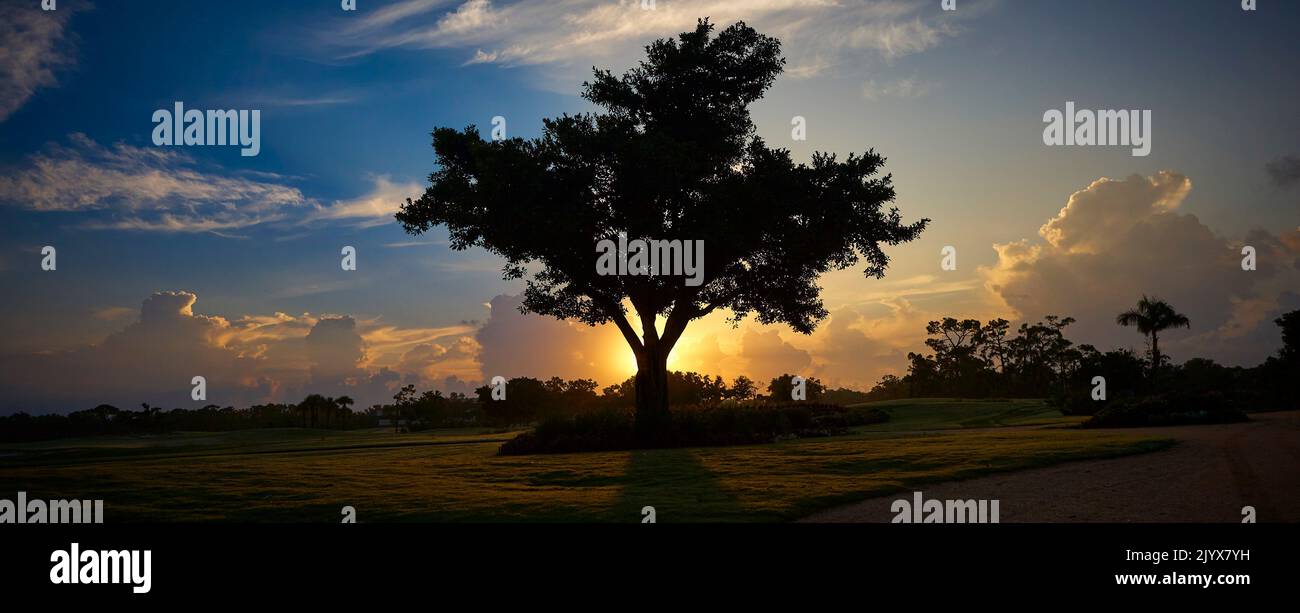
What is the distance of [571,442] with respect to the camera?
29328mm

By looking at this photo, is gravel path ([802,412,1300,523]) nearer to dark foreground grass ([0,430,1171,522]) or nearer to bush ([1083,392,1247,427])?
dark foreground grass ([0,430,1171,522])

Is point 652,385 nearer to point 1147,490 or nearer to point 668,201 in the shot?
point 668,201

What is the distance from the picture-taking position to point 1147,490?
→ 509 inches

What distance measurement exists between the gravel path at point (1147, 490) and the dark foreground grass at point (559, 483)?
3.03ft

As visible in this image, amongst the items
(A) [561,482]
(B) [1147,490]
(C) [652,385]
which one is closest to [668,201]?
(C) [652,385]

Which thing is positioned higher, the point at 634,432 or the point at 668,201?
the point at 668,201

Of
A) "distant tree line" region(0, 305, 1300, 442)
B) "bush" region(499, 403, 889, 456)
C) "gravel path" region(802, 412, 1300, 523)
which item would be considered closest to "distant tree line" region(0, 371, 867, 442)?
"distant tree line" region(0, 305, 1300, 442)

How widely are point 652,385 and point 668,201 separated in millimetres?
7882

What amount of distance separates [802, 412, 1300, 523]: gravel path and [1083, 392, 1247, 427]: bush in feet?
42.7

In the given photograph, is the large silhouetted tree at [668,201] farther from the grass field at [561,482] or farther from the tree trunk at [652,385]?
the grass field at [561,482]
